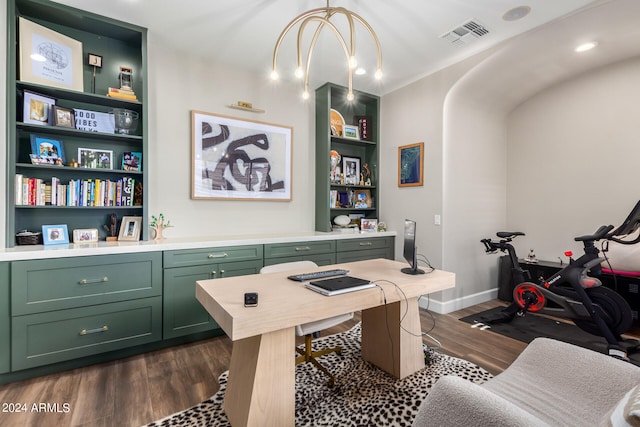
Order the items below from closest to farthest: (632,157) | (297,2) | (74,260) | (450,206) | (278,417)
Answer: (278,417) < (74,260) < (297,2) < (632,157) < (450,206)

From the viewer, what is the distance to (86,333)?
2.28 meters

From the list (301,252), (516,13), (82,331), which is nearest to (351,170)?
(301,252)

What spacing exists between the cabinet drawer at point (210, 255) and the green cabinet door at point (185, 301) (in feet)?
0.15

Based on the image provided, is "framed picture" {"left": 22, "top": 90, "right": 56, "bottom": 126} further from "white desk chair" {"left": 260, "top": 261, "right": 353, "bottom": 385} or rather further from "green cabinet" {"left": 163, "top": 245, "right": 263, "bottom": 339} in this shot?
"white desk chair" {"left": 260, "top": 261, "right": 353, "bottom": 385}

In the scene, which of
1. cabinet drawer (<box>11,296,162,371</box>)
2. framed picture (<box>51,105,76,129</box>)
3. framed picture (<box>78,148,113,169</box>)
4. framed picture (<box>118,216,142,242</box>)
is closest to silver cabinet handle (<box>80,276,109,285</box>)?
cabinet drawer (<box>11,296,162,371</box>)

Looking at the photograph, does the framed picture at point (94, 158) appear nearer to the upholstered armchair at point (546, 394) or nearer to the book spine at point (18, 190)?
the book spine at point (18, 190)

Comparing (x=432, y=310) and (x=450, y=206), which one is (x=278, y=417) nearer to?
(x=432, y=310)

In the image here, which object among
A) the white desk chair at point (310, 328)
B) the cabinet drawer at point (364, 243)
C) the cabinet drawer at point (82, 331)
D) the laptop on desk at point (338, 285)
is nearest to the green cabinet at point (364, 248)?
the cabinet drawer at point (364, 243)

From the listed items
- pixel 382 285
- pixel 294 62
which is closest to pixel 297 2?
pixel 294 62

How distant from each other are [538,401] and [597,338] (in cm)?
233

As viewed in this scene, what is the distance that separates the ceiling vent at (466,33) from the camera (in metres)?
2.72

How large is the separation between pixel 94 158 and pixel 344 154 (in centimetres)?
287

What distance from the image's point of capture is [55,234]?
252 cm

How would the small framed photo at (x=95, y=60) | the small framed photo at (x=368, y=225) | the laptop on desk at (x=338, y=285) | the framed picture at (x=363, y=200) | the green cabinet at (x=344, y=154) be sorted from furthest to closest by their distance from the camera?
the framed picture at (x=363, y=200) → the small framed photo at (x=368, y=225) → the green cabinet at (x=344, y=154) → the small framed photo at (x=95, y=60) → the laptop on desk at (x=338, y=285)
